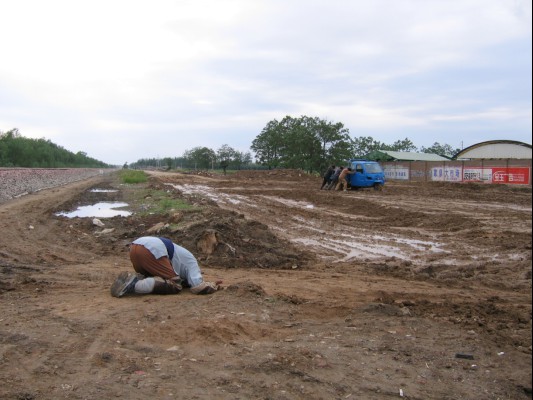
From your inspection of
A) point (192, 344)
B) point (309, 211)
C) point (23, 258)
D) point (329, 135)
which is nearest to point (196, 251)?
point (23, 258)

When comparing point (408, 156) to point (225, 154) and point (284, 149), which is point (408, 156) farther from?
point (225, 154)

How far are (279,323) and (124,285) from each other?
2.36 meters

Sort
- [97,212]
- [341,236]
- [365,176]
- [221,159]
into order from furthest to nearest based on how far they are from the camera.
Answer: [221,159], [365,176], [97,212], [341,236]

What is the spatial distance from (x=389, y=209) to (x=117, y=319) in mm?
14530

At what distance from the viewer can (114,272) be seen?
862 cm

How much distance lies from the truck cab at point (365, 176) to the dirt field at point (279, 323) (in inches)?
701

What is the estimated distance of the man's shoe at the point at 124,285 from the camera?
6.64 metres

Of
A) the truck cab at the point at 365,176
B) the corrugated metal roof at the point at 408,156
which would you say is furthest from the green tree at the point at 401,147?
the truck cab at the point at 365,176

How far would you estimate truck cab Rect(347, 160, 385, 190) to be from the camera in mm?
29250

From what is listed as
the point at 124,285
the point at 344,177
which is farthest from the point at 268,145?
the point at 124,285

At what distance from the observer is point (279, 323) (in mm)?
5594

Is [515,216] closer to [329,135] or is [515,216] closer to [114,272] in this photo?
[114,272]

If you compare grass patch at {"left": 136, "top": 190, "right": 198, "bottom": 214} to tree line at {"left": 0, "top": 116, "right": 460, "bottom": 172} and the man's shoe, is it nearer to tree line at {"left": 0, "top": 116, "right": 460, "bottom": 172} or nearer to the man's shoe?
the man's shoe

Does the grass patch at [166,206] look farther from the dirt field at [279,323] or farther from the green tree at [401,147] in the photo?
the green tree at [401,147]
